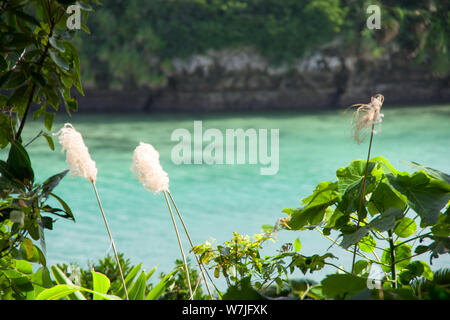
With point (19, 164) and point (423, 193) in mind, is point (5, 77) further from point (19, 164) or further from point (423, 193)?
point (423, 193)

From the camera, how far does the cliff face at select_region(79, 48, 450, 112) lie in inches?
470

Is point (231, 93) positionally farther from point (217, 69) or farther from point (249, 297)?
point (249, 297)

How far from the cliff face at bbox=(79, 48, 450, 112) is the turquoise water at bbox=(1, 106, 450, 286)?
149 cm

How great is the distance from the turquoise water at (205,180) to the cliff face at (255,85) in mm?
1486

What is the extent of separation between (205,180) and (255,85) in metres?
6.47

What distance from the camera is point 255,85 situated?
12.0 m

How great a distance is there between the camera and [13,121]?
0.99m

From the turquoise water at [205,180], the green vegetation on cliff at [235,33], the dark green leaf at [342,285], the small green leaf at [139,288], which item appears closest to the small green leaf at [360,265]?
the dark green leaf at [342,285]

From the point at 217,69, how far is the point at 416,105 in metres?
4.78

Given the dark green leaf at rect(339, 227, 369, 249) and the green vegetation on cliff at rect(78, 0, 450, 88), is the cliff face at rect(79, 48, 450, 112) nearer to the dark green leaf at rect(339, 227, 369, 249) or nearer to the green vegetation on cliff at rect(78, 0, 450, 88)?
the green vegetation on cliff at rect(78, 0, 450, 88)

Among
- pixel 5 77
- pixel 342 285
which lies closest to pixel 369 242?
pixel 342 285

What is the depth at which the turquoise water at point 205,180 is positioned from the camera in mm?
3927

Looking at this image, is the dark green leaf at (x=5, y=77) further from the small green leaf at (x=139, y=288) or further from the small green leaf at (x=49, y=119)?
the small green leaf at (x=139, y=288)
